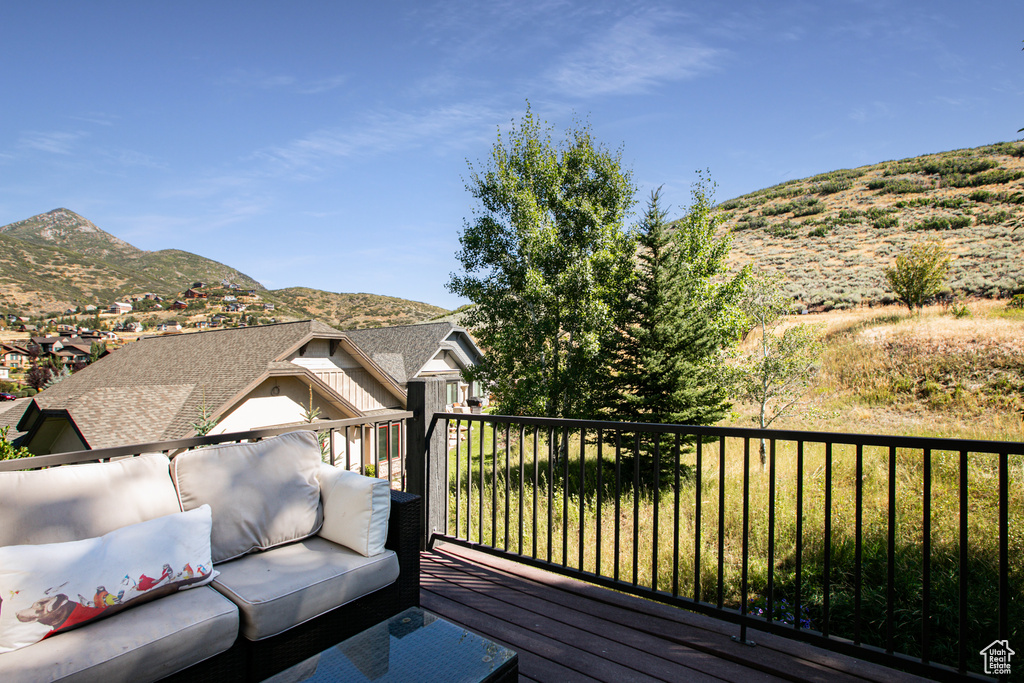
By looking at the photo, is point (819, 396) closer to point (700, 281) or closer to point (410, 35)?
point (700, 281)

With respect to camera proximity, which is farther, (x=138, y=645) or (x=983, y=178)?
(x=983, y=178)

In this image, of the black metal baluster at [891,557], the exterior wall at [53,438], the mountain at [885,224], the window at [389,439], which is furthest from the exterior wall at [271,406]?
the mountain at [885,224]

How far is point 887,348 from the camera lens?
12148 millimetres

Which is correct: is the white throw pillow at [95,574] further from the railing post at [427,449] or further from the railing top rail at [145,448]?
the railing post at [427,449]

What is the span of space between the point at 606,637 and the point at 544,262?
9.54m

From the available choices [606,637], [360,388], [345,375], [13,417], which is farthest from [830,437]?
[13,417]

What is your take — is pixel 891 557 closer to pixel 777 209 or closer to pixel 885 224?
pixel 885 224

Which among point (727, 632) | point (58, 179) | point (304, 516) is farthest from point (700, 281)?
point (58, 179)

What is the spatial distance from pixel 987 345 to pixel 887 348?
1.83m

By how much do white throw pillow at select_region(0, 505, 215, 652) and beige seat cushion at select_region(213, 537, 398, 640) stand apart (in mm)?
169

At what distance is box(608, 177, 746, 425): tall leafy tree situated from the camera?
877 cm

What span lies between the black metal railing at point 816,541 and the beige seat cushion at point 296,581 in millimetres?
797

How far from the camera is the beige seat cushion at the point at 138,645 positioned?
135cm

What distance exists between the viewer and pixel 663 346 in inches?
348
